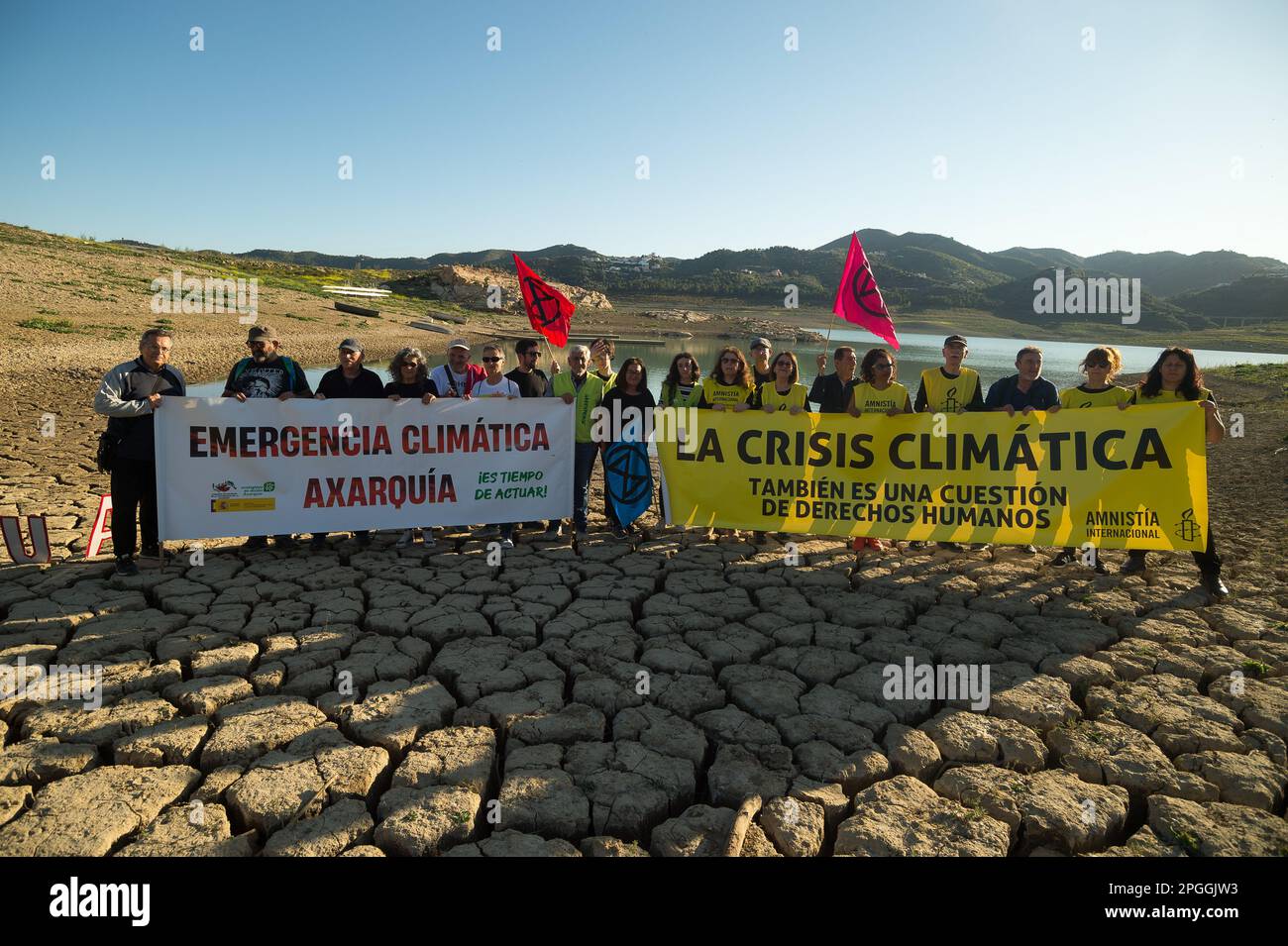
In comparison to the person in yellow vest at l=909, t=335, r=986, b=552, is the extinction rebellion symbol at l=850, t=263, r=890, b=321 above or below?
above

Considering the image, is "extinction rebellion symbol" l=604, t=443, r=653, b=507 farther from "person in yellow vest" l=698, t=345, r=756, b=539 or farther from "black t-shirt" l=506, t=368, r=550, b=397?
"black t-shirt" l=506, t=368, r=550, b=397

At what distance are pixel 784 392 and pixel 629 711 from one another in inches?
134

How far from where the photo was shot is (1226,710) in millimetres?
3504

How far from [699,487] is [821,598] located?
1593 mm

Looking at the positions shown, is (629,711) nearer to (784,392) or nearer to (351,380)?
(784,392)

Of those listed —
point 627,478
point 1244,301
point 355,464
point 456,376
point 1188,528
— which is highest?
point 1244,301

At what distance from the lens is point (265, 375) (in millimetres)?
5309

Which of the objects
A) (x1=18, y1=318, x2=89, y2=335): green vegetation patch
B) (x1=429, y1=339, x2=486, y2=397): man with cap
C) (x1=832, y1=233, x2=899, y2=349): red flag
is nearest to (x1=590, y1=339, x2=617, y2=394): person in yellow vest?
(x1=429, y1=339, x2=486, y2=397): man with cap

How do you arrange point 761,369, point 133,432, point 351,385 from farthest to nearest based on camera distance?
point 761,369
point 351,385
point 133,432

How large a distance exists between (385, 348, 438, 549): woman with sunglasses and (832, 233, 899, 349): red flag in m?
3.90

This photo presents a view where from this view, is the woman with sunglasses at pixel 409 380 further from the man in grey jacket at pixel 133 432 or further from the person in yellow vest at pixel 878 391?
the person in yellow vest at pixel 878 391

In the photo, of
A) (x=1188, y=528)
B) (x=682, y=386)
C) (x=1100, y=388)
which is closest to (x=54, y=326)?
(x=682, y=386)

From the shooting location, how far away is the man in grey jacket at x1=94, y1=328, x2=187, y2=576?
15.6ft
